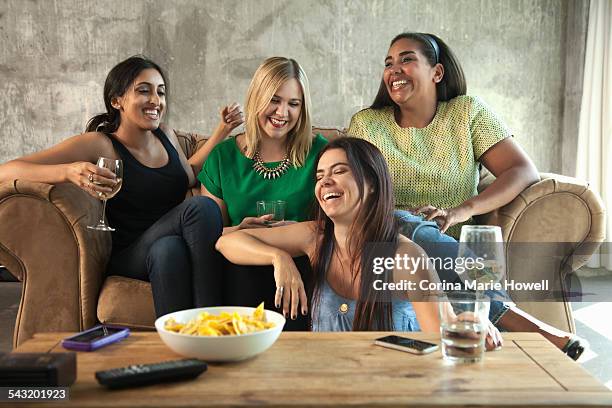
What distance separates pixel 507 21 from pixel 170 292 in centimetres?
363

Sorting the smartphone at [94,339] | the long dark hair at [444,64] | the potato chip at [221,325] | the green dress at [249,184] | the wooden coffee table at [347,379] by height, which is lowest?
the wooden coffee table at [347,379]

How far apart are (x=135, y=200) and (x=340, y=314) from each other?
1106 millimetres

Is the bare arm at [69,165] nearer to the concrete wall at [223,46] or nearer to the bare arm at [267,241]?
the bare arm at [267,241]

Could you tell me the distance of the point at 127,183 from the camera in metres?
2.74

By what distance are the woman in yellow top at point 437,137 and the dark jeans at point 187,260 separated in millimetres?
781

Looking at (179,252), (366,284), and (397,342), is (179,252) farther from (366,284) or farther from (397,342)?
(397,342)

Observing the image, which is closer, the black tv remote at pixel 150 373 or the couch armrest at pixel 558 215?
the black tv remote at pixel 150 373

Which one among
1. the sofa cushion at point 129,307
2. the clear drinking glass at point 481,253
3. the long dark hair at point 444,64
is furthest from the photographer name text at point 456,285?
the sofa cushion at point 129,307

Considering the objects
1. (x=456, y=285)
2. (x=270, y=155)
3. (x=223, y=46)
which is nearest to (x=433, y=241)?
(x=456, y=285)

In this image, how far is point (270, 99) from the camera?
2678mm

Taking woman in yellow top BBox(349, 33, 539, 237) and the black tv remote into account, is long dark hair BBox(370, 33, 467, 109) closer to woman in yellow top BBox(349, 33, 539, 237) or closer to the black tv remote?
woman in yellow top BBox(349, 33, 539, 237)

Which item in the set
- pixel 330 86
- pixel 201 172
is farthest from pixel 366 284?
pixel 330 86

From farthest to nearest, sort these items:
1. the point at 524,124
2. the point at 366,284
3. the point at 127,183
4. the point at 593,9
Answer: the point at 524,124, the point at 593,9, the point at 127,183, the point at 366,284

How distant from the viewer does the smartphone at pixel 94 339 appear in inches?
57.1
